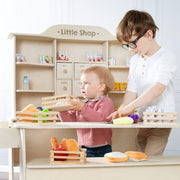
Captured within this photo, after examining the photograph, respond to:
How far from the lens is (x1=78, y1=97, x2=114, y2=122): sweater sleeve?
168 centimetres

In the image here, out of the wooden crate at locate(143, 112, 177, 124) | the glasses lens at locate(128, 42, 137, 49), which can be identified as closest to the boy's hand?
the wooden crate at locate(143, 112, 177, 124)

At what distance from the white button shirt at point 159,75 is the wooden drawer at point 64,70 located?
216 cm

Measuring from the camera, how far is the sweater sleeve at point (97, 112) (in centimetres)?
168

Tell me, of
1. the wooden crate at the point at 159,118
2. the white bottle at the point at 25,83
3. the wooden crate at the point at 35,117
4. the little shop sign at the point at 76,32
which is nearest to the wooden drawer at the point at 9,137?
the wooden crate at the point at 35,117

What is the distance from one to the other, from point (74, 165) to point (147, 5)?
12.6 feet

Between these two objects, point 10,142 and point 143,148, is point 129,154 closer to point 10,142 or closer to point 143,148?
point 143,148

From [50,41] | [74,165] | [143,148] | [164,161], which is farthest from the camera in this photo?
[50,41]

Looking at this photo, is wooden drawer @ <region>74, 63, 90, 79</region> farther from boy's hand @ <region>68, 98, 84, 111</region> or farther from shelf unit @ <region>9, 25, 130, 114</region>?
boy's hand @ <region>68, 98, 84, 111</region>

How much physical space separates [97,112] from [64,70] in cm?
233

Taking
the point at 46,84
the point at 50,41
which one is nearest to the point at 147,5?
the point at 50,41

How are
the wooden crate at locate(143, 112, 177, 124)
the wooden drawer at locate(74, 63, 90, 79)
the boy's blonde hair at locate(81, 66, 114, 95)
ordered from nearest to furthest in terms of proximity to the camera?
the wooden crate at locate(143, 112, 177, 124) → the boy's blonde hair at locate(81, 66, 114, 95) → the wooden drawer at locate(74, 63, 90, 79)

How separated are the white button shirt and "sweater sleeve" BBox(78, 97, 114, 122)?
0.77 feet

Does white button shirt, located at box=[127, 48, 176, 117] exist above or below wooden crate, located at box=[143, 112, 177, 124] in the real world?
above

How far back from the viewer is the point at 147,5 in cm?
468
